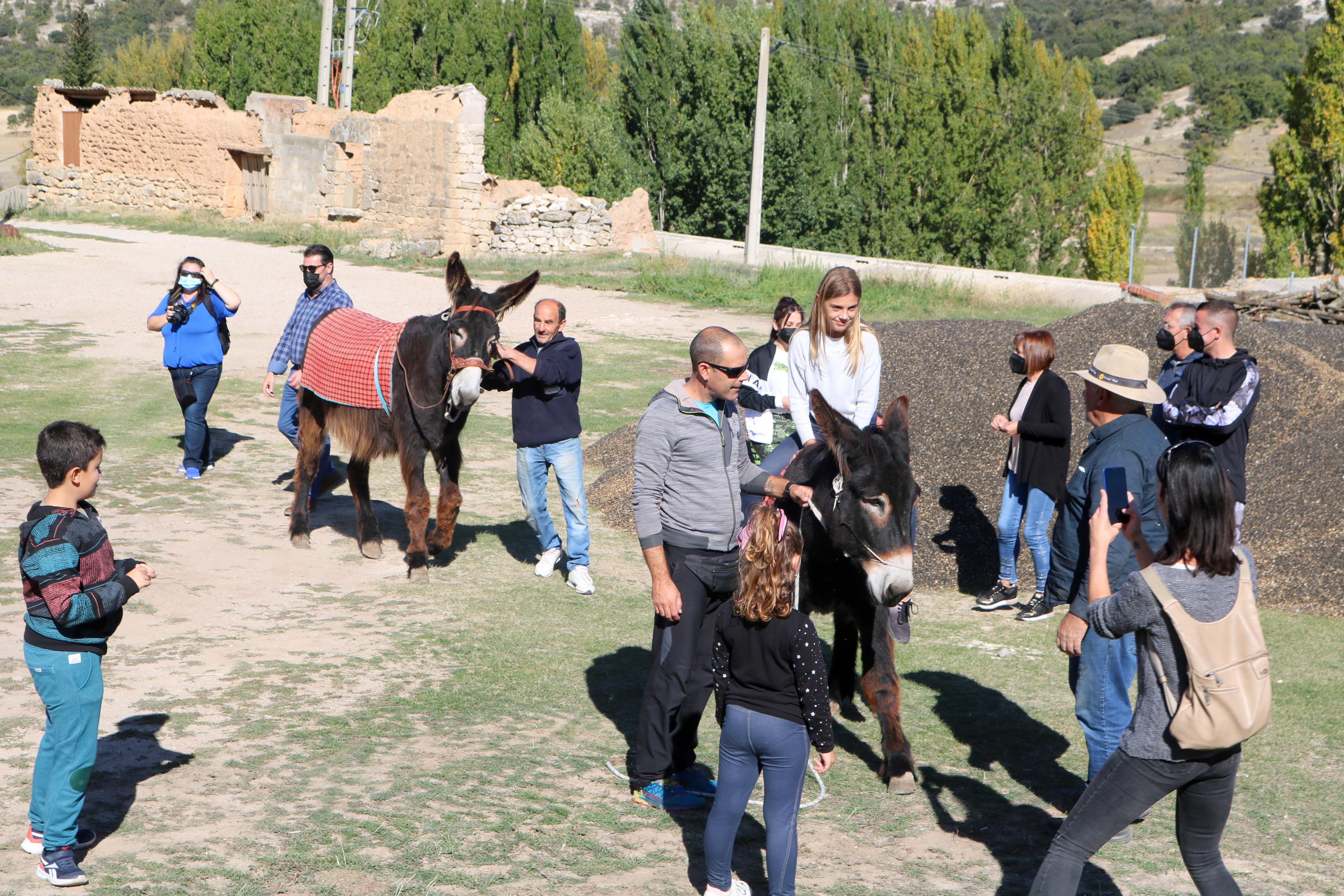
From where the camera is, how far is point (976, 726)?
5535 millimetres

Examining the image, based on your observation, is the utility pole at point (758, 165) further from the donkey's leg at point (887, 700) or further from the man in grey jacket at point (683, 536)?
the man in grey jacket at point (683, 536)

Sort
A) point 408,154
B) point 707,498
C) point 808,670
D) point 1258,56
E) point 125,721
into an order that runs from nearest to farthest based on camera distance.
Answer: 1. point 808,670
2. point 707,498
3. point 125,721
4. point 408,154
5. point 1258,56

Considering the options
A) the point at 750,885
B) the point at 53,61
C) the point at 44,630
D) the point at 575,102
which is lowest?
the point at 750,885

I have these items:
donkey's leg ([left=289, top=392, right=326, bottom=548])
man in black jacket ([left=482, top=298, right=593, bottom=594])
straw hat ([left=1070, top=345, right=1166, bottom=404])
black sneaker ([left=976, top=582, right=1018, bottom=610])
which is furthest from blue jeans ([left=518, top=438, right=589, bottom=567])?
straw hat ([left=1070, top=345, right=1166, bottom=404])

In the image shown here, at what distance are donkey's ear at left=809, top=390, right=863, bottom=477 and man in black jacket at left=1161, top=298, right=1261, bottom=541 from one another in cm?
269

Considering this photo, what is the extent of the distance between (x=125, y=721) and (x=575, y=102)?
4026 centimetres

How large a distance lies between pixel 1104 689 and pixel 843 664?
4.88 feet

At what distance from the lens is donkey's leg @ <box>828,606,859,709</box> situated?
214 inches

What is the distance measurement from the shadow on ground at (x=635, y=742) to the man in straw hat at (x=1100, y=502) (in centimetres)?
138

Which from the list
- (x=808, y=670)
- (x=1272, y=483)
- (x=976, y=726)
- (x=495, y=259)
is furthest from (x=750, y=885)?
(x=495, y=259)

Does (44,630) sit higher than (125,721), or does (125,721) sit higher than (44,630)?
(44,630)

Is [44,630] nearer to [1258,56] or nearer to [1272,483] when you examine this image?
[1272,483]

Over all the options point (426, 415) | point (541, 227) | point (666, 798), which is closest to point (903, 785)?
point (666, 798)

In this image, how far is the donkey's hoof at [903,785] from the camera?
473cm
